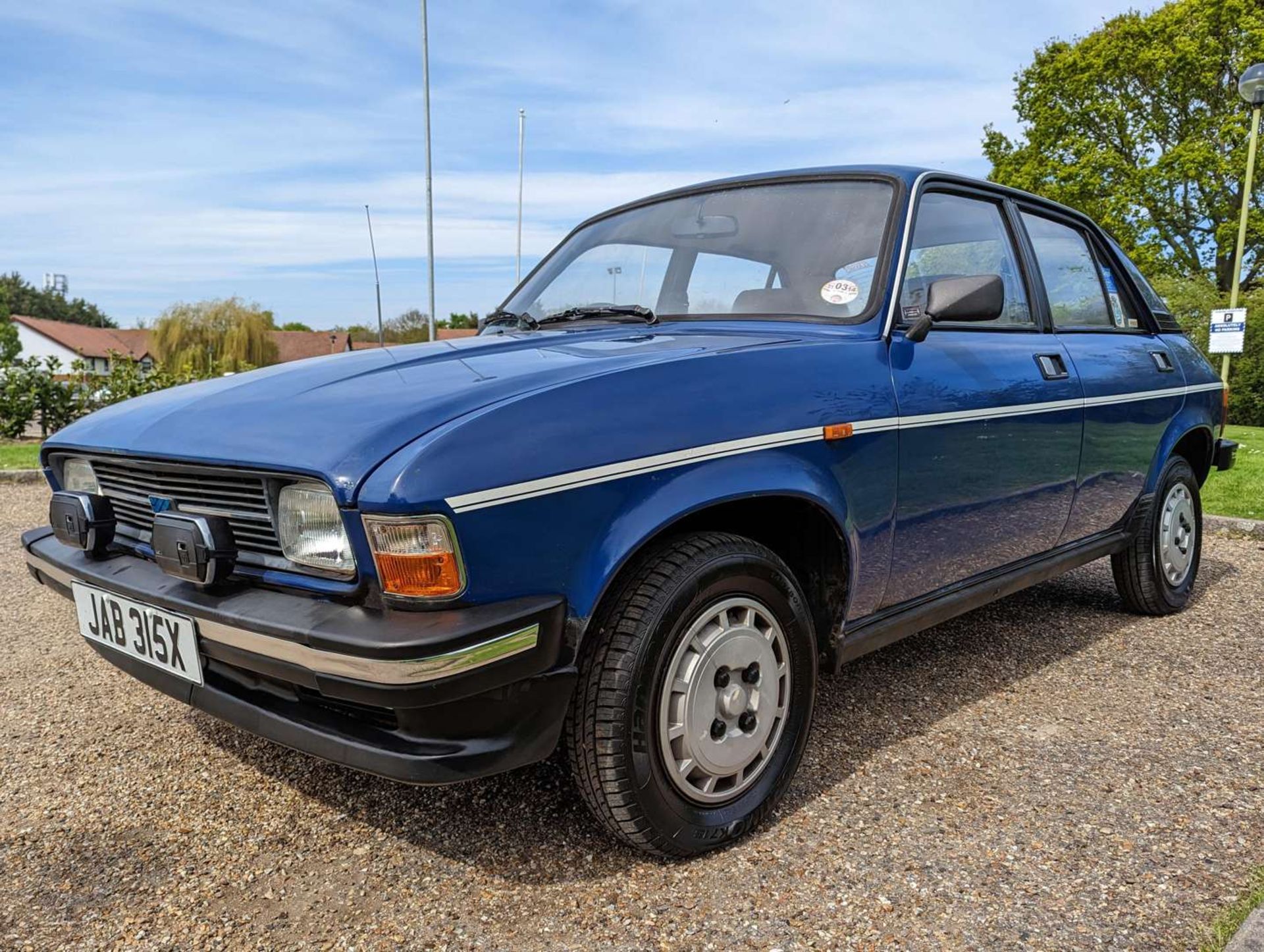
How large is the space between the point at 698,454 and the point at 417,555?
701 millimetres

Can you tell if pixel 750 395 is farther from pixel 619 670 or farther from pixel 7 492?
pixel 7 492

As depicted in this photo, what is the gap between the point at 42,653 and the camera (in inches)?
154

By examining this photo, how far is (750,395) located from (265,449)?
1.12m

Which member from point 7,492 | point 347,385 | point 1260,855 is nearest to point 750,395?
point 347,385

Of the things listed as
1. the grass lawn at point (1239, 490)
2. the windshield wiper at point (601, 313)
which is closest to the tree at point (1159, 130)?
the grass lawn at point (1239, 490)

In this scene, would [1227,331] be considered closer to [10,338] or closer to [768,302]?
[768,302]

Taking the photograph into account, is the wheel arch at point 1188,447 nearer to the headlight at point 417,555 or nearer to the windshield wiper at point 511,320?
the windshield wiper at point 511,320

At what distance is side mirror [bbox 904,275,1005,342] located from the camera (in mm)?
2738

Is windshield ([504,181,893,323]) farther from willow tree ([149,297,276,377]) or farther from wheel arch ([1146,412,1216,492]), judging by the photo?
willow tree ([149,297,276,377])

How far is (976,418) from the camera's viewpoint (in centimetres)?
292

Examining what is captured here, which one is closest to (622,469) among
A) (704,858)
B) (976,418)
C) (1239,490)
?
(704,858)

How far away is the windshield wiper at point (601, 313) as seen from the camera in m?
3.14

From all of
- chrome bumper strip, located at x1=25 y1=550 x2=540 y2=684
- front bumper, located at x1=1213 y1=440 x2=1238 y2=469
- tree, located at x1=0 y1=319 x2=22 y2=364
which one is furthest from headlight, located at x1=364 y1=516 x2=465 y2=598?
tree, located at x1=0 y1=319 x2=22 y2=364

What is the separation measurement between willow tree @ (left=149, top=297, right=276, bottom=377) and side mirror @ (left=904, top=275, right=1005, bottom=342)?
5176 centimetres
